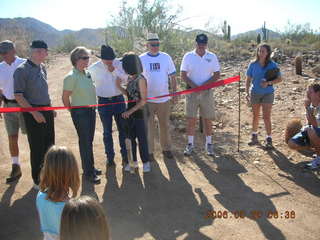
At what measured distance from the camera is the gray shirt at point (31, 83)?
3.89 metres

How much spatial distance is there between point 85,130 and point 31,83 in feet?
3.07

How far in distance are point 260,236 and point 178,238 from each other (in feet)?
2.69

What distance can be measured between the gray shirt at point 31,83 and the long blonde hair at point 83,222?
251 centimetres

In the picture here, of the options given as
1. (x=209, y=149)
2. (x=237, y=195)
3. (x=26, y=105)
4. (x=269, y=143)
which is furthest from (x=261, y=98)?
(x=26, y=105)

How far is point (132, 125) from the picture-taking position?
4727 millimetres

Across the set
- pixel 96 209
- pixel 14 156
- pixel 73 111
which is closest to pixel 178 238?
pixel 96 209

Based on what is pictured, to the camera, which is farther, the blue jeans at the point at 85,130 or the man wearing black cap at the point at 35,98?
the blue jeans at the point at 85,130

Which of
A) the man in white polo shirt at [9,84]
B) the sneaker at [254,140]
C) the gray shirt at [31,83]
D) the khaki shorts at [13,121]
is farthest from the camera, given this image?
the sneaker at [254,140]

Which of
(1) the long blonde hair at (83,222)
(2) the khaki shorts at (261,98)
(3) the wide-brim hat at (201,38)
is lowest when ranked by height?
(1) the long blonde hair at (83,222)

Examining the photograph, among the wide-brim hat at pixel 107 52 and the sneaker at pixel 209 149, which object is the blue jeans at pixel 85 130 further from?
the sneaker at pixel 209 149

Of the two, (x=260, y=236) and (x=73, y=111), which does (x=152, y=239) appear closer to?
(x=260, y=236)

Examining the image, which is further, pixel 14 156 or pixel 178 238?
pixel 14 156

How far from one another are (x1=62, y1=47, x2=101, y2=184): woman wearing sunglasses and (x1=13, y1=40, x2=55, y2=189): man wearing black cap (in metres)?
0.29

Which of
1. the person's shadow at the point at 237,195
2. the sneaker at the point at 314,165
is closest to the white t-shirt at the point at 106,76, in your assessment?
the person's shadow at the point at 237,195
